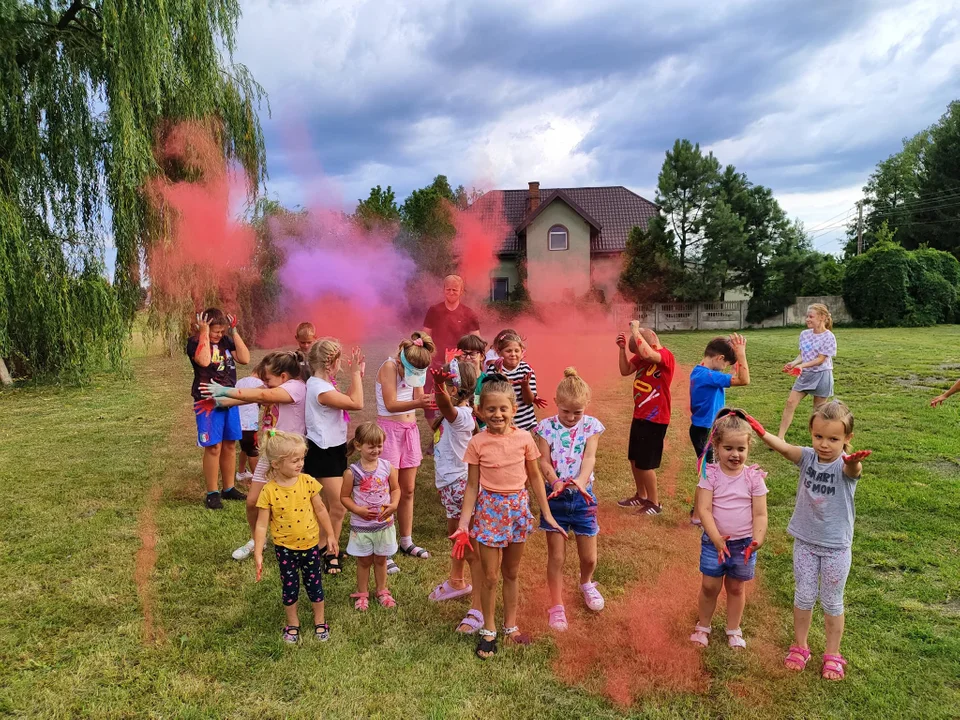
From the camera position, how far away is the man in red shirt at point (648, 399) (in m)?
5.22

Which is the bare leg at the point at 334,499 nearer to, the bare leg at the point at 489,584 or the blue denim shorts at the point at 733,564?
the bare leg at the point at 489,584

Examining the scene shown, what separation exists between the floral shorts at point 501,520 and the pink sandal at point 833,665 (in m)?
1.73

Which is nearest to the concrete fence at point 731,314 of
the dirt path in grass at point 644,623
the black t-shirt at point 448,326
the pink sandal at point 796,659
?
the black t-shirt at point 448,326

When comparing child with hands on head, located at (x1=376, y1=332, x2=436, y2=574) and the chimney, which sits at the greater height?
the chimney

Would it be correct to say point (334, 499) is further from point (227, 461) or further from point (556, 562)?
point (227, 461)

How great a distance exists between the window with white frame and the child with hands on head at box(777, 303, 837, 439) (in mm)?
17857

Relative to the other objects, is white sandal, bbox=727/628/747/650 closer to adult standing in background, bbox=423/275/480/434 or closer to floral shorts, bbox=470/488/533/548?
floral shorts, bbox=470/488/533/548

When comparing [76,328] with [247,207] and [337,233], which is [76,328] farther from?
[337,233]

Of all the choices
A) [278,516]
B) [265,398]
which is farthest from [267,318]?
[278,516]

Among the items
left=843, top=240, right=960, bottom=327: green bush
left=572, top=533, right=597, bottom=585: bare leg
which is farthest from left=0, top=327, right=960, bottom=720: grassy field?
left=843, top=240, right=960, bottom=327: green bush

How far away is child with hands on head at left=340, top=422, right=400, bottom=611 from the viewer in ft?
12.7

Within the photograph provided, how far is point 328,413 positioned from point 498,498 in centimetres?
152

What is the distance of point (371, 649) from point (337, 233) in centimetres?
842

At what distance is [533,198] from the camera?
84.3 ft
